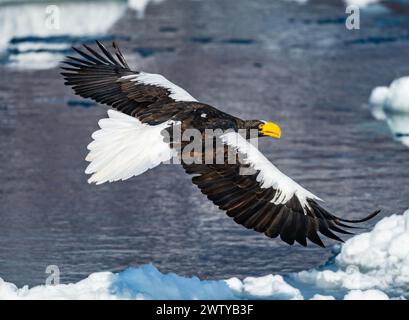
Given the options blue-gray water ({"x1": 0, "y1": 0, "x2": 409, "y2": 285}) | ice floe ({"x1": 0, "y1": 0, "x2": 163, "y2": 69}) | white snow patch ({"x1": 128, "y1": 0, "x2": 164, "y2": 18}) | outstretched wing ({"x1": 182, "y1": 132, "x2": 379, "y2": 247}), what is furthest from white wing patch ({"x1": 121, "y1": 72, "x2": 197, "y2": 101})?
white snow patch ({"x1": 128, "y1": 0, "x2": 164, "y2": 18})

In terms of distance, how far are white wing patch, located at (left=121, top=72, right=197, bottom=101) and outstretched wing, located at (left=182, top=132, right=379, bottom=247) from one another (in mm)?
895

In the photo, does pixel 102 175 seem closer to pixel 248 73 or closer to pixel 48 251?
pixel 48 251

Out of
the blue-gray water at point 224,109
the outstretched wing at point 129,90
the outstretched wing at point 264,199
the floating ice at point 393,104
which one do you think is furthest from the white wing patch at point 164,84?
the floating ice at point 393,104

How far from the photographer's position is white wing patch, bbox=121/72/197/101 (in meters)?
6.74

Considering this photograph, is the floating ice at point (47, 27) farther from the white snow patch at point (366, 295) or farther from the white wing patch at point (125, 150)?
the white snow patch at point (366, 295)

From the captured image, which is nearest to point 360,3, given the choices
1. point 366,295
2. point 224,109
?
point 224,109

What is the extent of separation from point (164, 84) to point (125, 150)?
3.15 feet

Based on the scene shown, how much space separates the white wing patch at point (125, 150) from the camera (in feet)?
19.5

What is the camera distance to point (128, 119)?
21.1 feet

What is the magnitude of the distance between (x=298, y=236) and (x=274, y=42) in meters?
7.16

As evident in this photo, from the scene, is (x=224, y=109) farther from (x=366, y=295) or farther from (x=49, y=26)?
(x=49, y=26)

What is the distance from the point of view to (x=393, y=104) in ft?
33.2

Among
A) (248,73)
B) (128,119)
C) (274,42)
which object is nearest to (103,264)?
(128,119)

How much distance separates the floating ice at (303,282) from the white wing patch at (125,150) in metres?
0.62
